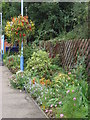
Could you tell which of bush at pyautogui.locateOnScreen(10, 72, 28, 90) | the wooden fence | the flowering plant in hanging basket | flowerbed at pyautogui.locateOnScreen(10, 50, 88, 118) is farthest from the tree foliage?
A: bush at pyautogui.locateOnScreen(10, 72, 28, 90)

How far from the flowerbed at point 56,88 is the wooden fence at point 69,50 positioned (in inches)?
10.9

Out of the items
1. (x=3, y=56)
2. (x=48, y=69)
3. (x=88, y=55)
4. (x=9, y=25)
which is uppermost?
(x=9, y=25)

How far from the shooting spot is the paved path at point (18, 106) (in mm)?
4996

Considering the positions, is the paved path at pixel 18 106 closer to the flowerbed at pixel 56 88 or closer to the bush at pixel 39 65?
the flowerbed at pixel 56 88

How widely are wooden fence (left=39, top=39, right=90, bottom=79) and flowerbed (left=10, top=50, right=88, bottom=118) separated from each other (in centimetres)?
28

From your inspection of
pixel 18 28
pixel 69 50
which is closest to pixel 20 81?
pixel 69 50

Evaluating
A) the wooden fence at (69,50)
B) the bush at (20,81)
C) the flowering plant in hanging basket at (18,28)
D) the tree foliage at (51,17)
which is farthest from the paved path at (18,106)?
the tree foliage at (51,17)

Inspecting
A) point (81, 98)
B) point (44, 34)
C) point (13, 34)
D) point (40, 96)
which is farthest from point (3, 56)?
point (81, 98)

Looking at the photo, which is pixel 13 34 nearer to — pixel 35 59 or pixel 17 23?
pixel 17 23

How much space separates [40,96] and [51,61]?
13.2 feet

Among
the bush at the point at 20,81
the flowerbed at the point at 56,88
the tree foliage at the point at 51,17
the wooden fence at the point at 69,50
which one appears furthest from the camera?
the tree foliage at the point at 51,17

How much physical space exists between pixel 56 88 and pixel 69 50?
110 inches

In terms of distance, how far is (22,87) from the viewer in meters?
7.64

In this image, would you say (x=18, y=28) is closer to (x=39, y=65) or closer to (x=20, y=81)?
(x=39, y=65)
